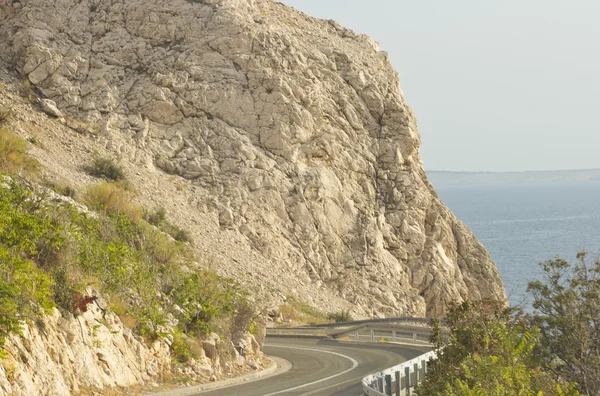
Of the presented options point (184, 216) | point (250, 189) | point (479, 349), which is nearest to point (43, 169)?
point (184, 216)

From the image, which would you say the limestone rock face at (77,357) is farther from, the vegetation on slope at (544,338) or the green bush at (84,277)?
the vegetation on slope at (544,338)

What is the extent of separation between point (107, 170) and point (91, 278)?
60.0 feet

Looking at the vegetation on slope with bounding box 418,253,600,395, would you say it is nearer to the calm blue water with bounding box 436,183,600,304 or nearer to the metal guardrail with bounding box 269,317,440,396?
the metal guardrail with bounding box 269,317,440,396

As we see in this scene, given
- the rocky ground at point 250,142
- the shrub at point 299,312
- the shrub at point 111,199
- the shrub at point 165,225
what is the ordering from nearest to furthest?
the shrub at point 111,199 < the shrub at point 165,225 < the shrub at point 299,312 < the rocky ground at point 250,142

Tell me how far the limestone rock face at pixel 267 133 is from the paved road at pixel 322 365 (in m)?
8.93

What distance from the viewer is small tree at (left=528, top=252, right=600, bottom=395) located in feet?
41.4

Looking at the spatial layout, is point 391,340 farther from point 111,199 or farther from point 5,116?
point 5,116

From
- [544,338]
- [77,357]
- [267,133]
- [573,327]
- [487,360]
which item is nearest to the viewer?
[487,360]

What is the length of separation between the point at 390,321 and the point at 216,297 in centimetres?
998

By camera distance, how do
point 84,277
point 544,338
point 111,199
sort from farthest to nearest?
point 111,199 → point 84,277 → point 544,338

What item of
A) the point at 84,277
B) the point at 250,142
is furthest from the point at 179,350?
the point at 250,142

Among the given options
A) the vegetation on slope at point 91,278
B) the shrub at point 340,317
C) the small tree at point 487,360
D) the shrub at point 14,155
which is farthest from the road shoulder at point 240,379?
the shrub at point 14,155

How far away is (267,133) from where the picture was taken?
1505 inches

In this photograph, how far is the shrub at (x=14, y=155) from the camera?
26531 millimetres
